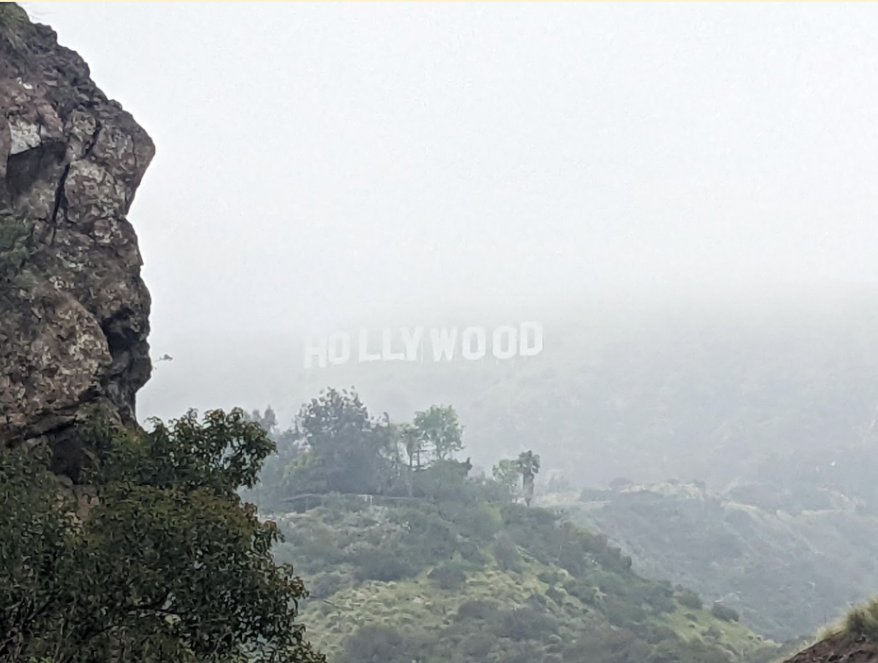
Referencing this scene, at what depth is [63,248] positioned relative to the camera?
14336 millimetres

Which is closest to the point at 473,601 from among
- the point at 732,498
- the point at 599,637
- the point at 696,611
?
the point at 599,637

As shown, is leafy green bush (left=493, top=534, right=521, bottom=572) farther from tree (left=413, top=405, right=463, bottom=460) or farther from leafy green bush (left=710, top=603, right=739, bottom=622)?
tree (left=413, top=405, right=463, bottom=460)

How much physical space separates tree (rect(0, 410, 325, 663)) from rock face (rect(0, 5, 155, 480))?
322cm

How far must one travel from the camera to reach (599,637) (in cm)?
5712

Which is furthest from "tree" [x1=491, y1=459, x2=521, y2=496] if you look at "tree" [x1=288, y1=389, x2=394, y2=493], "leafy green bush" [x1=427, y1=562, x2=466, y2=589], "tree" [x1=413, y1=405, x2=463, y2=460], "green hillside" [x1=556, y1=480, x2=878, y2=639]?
"leafy green bush" [x1=427, y1=562, x2=466, y2=589]

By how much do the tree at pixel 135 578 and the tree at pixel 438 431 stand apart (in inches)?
3742

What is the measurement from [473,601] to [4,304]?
186ft

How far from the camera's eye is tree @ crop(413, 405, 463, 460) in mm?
104375

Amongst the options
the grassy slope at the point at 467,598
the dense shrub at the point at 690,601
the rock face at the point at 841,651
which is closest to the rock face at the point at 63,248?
the rock face at the point at 841,651

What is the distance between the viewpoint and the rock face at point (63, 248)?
40.5ft

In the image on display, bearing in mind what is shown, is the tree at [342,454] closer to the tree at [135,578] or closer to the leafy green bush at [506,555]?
the leafy green bush at [506,555]

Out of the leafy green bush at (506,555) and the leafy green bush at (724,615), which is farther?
the leafy green bush at (506,555)

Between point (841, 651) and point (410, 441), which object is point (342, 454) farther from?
point (841, 651)

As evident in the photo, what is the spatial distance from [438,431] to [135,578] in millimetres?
97315
